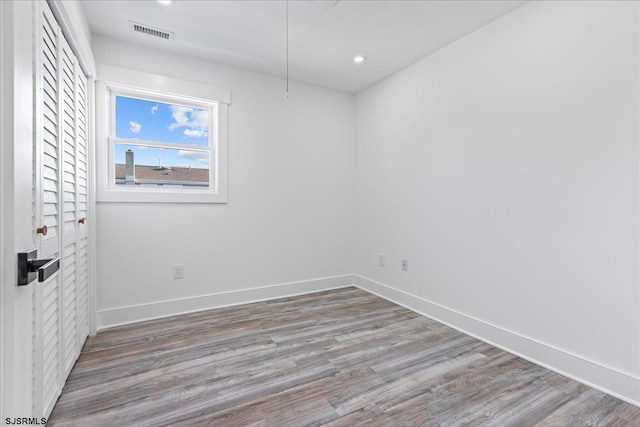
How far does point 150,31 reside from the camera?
2502mm

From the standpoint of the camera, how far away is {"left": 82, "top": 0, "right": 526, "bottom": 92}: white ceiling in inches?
86.6

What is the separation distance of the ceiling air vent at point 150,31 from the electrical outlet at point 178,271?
6.72ft

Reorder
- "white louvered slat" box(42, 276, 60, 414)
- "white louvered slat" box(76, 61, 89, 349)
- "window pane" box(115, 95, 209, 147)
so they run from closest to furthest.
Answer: "white louvered slat" box(42, 276, 60, 414) < "white louvered slat" box(76, 61, 89, 349) < "window pane" box(115, 95, 209, 147)

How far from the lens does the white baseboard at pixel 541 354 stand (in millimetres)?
1725

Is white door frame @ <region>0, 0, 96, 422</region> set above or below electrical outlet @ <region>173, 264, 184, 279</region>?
above

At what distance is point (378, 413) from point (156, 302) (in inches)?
87.9

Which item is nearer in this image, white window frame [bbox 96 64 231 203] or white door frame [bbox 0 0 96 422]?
white door frame [bbox 0 0 96 422]

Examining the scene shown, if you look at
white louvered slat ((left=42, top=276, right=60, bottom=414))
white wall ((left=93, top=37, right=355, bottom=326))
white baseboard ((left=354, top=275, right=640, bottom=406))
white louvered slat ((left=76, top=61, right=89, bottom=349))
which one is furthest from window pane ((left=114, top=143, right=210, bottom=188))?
white baseboard ((left=354, top=275, right=640, bottom=406))

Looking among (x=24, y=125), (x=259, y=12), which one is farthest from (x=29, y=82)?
(x=259, y=12)

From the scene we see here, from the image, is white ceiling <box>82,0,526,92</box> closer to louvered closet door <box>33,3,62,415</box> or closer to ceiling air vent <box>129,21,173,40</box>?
ceiling air vent <box>129,21,173,40</box>

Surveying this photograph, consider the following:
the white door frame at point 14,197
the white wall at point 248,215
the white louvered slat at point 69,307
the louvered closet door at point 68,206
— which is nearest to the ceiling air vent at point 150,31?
the white wall at point 248,215

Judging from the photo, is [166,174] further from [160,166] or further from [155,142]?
[155,142]

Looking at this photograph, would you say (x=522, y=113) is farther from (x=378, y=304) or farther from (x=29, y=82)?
(x=29, y=82)

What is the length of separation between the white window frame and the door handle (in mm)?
2123
